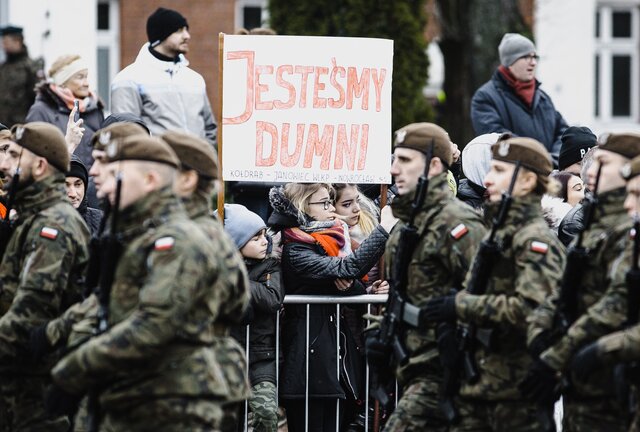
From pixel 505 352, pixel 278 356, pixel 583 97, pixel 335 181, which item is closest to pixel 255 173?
pixel 335 181

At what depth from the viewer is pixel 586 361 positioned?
6105mm

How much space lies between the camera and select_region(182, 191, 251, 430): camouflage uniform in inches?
236

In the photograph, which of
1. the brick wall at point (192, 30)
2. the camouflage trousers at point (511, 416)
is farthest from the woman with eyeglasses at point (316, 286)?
the brick wall at point (192, 30)

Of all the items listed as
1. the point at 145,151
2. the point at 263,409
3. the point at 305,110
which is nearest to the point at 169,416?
the point at 145,151

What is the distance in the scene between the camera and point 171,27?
10.9m

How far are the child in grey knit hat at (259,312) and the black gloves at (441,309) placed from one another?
168 cm

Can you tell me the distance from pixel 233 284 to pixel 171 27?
5.25 m

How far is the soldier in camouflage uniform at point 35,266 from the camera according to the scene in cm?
685

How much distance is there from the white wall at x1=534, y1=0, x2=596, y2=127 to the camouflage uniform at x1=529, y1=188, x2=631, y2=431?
1590 cm

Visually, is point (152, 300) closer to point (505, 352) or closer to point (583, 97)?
point (505, 352)

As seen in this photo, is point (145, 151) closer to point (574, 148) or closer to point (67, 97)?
point (574, 148)

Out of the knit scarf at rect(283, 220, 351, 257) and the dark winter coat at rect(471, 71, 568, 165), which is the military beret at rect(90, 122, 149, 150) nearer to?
the knit scarf at rect(283, 220, 351, 257)

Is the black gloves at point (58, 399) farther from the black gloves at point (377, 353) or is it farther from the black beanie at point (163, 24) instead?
the black beanie at point (163, 24)

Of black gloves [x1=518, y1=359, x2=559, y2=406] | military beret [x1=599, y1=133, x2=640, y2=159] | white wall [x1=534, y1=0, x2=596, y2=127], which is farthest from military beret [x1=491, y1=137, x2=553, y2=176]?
white wall [x1=534, y1=0, x2=596, y2=127]
